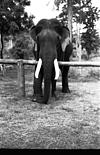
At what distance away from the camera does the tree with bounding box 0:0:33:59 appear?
2299 centimetres

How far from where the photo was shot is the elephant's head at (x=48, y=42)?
6.38 m

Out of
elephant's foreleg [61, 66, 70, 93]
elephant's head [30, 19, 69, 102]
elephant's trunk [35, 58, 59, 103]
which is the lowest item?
elephant's foreleg [61, 66, 70, 93]

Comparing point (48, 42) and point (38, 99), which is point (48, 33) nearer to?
point (48, 42)

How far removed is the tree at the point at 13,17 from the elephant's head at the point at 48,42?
15.6 metres

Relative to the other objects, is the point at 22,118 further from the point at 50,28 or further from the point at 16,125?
the point at 50,28

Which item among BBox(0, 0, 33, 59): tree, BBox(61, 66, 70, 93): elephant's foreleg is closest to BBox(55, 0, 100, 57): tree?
BBox(0, 0, 33, 59): tree

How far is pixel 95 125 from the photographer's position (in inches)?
189

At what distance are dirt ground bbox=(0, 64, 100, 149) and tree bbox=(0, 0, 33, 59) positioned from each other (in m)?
16.5

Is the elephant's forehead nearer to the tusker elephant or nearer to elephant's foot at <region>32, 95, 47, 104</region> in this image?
the tusker elephant

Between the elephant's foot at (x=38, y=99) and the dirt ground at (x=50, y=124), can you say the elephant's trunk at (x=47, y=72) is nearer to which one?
the elephant's foot at (x=38, y=99)

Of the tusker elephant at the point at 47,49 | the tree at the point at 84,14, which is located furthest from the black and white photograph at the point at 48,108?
the tree at the point at 84,14

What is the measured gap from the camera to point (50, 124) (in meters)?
4.88

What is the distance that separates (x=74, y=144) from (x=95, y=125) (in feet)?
3.76

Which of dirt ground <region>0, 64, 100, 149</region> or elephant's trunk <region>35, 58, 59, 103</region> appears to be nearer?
dirt ground <region>0, 64, 100, 149</region>
